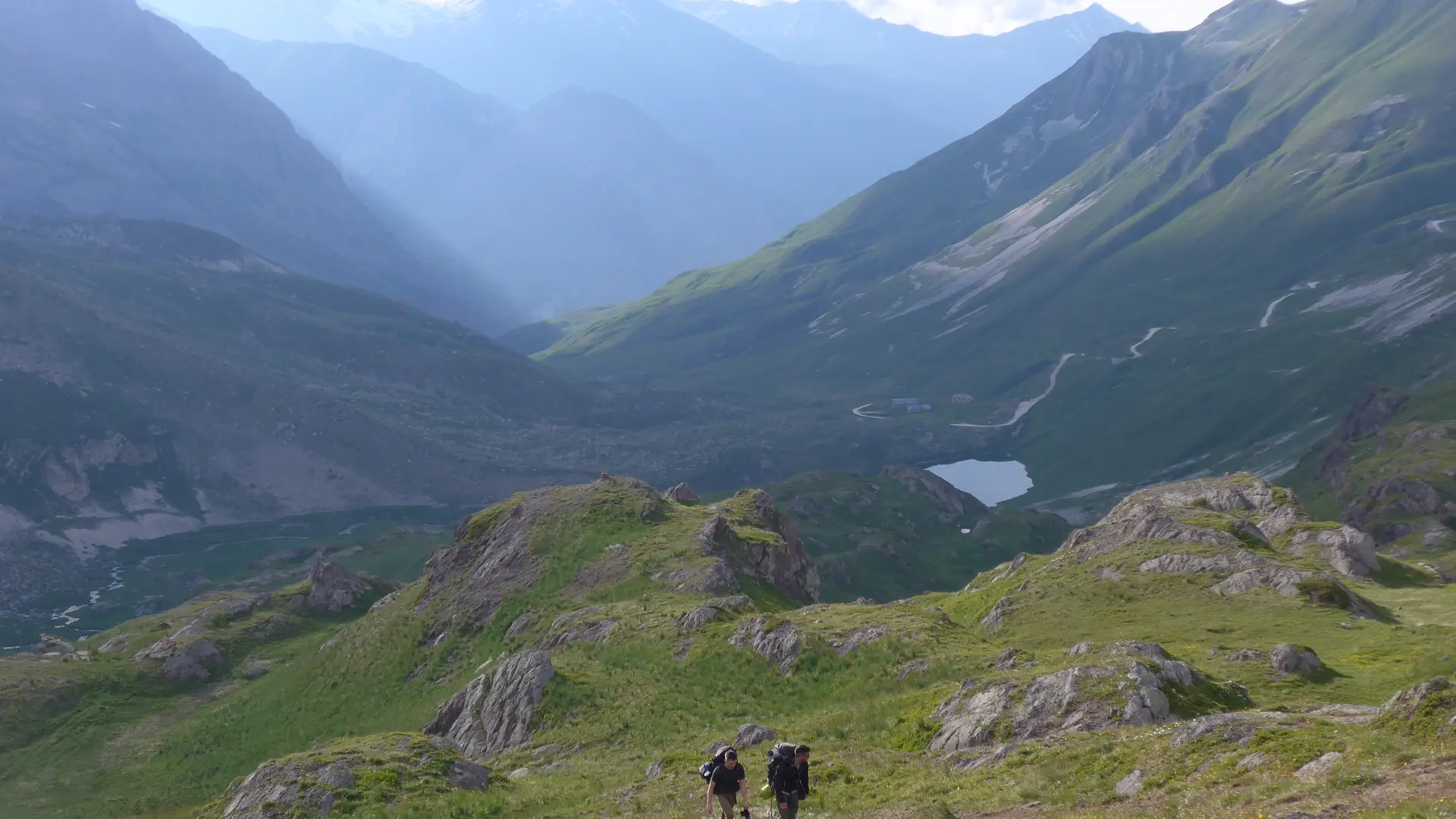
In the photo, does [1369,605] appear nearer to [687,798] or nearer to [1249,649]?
[1249,649]

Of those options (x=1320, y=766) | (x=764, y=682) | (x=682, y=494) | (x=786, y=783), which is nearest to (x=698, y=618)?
(x=764, y=682)

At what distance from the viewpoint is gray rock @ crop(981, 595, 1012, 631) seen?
7600 cm

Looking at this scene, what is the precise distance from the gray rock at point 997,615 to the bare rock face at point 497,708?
32.5 metres

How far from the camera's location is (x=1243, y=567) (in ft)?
232

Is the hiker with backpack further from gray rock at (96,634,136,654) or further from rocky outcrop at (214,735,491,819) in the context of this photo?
gray rock at (96,634,136,654)

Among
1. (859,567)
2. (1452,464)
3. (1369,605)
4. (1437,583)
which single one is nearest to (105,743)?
(1369,605)

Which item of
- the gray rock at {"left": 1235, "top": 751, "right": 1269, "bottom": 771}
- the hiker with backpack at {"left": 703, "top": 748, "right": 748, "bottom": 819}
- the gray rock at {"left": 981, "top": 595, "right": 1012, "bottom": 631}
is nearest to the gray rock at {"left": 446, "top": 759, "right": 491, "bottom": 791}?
the hiker with backpack at {"left": 703, "top": 748, "right": 748, "bottom": 819}

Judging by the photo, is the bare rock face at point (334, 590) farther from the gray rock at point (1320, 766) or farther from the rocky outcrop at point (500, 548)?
the gray rock at point (1320, 766)

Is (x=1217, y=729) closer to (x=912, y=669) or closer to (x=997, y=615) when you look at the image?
(x=912, y=669)

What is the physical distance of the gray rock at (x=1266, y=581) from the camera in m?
66.1

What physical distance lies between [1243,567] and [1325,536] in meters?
14.9


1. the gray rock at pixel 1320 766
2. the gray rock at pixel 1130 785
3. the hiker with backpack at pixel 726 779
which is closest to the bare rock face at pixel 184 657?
the hiker with backpack at pixel 726 779

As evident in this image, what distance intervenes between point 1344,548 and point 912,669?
42.9 metres

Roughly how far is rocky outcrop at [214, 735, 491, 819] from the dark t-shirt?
1492cm
